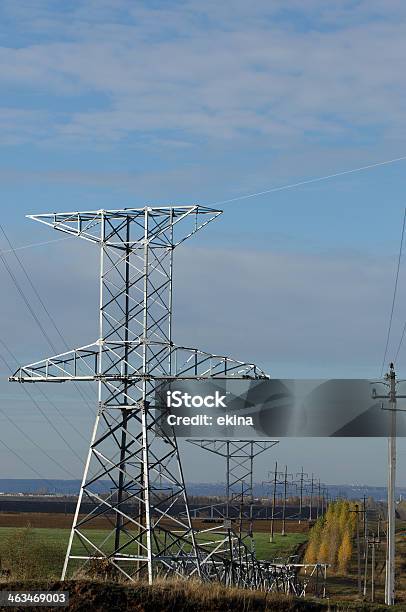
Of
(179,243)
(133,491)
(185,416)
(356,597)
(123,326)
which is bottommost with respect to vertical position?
(356,597)

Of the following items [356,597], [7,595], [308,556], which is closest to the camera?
[7,595]

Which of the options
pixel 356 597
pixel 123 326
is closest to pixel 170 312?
pixel 123 326

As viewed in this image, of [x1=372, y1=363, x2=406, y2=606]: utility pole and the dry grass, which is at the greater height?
[x1=372, y1=363, x2=406, y2=606]: utility pole

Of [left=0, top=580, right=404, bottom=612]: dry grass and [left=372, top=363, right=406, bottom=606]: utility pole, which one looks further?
[left=372, top=363, right=406, bottom=606]: utility pole

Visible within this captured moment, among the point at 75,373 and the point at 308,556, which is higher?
the point at 75,373

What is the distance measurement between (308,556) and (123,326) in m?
65.8

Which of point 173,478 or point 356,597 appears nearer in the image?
point 173,478

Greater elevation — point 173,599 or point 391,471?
point 391,471

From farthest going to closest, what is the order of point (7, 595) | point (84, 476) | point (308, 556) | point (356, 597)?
point (308, 556) < point (356, 597) < point (84, 476) < point (7, 595)

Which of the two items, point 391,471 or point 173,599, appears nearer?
point 173,599

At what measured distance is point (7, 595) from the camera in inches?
996

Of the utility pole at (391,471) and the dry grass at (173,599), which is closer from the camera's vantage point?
the dry grass at (173,599)

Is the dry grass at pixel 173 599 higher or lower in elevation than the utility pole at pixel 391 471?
lower

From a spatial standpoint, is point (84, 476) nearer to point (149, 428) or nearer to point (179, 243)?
point (149, 428)
